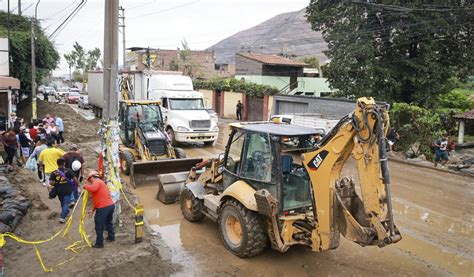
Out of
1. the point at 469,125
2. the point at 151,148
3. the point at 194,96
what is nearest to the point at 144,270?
the point at 151,148

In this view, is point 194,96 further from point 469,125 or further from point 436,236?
point 469,125

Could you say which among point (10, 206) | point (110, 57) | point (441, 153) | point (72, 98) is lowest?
point (10, 206)

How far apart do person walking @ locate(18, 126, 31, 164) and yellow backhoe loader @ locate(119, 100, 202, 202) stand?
10.8 ft

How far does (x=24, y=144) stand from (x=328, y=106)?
597 inches

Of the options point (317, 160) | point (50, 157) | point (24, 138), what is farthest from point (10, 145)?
point (317, 160)

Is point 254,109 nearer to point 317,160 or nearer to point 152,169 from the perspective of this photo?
point 152,169

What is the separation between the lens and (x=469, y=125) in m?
29.2

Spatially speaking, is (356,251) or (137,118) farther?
(137,118)

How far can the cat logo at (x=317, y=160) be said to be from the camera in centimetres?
650

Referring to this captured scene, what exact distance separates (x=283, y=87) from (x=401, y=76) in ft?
58.4

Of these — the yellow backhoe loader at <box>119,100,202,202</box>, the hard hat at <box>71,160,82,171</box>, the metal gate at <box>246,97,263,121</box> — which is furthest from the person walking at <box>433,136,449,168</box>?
the metal gate at <box>246,97,263,121</box>

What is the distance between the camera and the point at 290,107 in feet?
93.7

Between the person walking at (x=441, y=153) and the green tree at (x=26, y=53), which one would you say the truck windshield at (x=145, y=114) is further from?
the green tree at (x=26, y=53)

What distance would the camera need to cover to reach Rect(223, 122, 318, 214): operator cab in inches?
281
